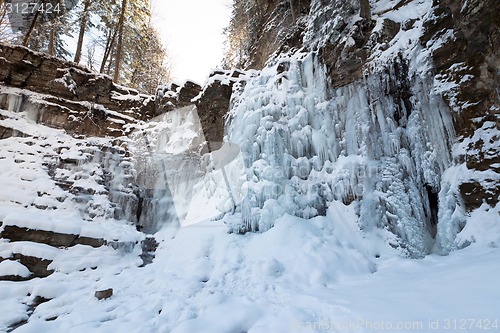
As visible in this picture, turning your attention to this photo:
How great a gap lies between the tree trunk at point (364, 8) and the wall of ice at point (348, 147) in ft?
5.03

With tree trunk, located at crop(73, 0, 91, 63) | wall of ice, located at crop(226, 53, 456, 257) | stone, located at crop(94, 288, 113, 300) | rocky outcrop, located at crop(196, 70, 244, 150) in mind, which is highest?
tree trunk, located at crop(73, 0, 91, 63)

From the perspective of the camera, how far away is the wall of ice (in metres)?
5.03

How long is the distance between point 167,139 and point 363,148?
6556 millimetres

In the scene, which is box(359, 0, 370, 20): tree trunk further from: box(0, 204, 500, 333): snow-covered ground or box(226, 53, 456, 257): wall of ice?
box(0, 204, 500, 333): snow-covered ground

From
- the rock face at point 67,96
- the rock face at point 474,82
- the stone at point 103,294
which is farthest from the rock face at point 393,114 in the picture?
the rock face at point 67,96

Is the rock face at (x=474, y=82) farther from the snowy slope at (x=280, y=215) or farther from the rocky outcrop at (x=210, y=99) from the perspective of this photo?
the rocky outcrop at (x=210, y=99)

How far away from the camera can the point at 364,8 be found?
6.88 m

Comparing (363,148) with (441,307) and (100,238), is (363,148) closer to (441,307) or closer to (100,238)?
(441,307)

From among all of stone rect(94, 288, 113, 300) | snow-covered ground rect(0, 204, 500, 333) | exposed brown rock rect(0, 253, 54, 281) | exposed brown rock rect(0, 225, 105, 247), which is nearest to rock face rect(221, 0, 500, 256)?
snow-covered ground rect(0, 204, 500, 333)

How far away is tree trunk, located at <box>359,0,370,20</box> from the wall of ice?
5.03 ft

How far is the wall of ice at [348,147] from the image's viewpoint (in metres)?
5.03

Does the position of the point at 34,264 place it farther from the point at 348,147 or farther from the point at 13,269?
the point at 348,147

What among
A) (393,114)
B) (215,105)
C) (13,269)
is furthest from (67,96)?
(393,114)

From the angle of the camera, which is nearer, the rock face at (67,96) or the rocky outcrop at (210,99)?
the rock face at (67,96)
